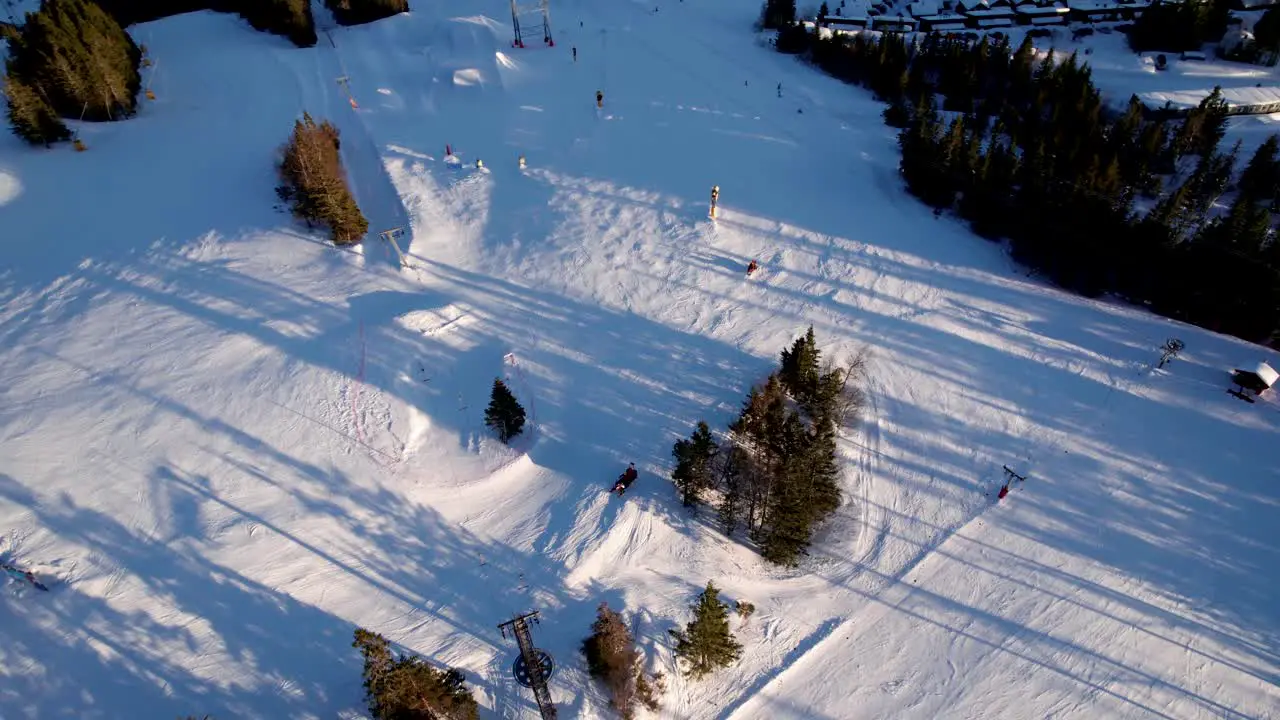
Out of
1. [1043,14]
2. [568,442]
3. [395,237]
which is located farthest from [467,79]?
[1043,14]

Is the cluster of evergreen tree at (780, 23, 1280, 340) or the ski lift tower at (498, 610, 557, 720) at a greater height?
the cluster of evergreen tree at (780, 23, 1280, 340)

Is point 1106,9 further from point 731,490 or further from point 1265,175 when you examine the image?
point 731,490

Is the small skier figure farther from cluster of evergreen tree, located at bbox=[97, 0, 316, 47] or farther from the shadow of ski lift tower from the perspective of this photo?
cluster of evergreen tree, located at bbox=[97, 0, 316, 47]

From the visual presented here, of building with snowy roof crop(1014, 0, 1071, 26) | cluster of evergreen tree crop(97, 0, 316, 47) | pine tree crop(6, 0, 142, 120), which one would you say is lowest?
pine tree crop(6, 0, 142, 120)

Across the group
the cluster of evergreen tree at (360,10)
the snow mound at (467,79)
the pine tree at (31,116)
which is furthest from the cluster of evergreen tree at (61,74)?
the snow mound at (467,79)

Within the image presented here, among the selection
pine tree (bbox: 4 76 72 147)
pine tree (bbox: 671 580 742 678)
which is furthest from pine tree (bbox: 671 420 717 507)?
pine tree (bbox: 4 76 72 147)

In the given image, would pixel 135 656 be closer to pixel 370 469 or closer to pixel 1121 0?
pixel 370 469

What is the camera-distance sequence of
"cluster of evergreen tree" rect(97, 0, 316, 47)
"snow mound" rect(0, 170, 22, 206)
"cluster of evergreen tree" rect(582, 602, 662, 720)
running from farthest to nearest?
"cluster of evergreen tree" rect(97, 0, 316, 47) < "snow mound" rect(0, 170, 22, 206) < "cluster of evergreen tree" rect(582, 602, 662, 720)

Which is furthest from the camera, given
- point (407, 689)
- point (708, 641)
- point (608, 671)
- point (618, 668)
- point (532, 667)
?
point (608, 671)

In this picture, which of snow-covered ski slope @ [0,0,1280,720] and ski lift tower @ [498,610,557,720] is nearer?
ski lift tower @ [498,610,557,720]
